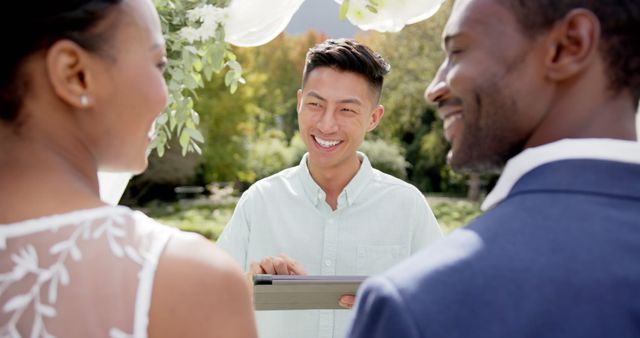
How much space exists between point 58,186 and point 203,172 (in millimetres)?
23064

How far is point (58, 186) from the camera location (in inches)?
46.3

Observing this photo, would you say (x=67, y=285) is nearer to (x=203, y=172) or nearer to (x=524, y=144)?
(x=524, y=144)

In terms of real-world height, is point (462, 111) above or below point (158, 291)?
above

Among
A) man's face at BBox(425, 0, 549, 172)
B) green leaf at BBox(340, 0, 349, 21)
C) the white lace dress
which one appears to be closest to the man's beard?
man's face at BBox(425, 0, 549, 172)

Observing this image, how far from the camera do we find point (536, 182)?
1096 millimetres

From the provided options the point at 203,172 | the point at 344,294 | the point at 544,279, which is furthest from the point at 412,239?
the point at 203,172

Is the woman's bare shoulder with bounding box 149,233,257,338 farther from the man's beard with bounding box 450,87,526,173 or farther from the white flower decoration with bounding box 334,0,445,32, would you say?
the white flower decoration with bounding box 334,0,445,32

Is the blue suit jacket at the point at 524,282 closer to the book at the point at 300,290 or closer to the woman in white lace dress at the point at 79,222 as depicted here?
the woman in white lace dress at the point at 79,222

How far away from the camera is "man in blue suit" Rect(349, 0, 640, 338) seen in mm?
955

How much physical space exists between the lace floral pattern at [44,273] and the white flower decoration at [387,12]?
75.7 inches

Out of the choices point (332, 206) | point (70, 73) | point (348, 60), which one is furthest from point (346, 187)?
point (70, 73)

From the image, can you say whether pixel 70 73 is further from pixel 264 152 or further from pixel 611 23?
pixel 264 152

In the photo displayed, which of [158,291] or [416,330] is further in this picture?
[158,291]

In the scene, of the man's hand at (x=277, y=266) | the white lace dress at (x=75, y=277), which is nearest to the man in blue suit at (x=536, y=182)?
the white lace dress at (x=75, y=277)
